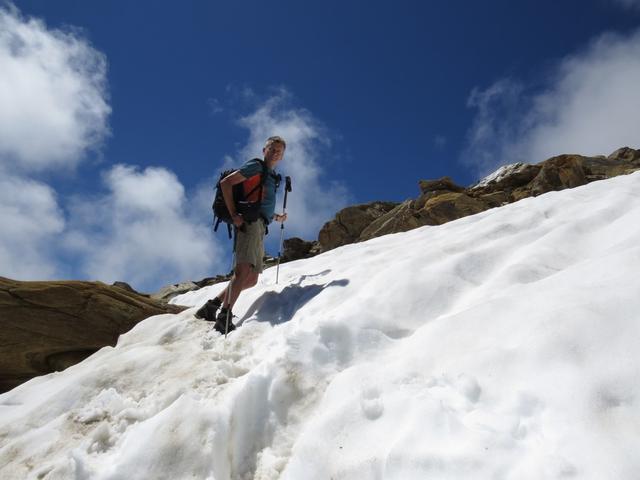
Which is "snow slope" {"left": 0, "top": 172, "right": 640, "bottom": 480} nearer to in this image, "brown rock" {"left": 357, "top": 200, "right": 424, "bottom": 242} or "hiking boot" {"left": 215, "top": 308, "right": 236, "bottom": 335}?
"hiking boot" {"left": 215, "top": 308, "right": 236, "bottom": 335}

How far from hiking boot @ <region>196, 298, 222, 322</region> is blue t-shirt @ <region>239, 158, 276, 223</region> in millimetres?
1463

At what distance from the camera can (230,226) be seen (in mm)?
6664

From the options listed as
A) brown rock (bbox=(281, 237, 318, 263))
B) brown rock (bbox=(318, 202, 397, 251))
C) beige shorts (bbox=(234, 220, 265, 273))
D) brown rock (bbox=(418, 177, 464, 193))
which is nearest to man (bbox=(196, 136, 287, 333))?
beige shorts (bbox=(234, 220, 265, 273))

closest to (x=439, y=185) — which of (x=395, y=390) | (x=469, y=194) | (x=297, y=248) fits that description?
(x=469, y=194)

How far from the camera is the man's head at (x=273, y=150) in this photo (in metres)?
6.64

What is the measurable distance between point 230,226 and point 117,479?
4.12 meters

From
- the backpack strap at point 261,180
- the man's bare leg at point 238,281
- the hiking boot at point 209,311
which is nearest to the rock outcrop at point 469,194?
the backpack strap at point 261,180

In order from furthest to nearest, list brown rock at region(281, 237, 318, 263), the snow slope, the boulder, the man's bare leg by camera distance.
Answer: brown rock at region(281, 237, 318, 263) → the boulder → the man's bare leg → the snow slope

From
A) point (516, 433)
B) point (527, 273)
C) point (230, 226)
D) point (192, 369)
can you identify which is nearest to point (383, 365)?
point (516, 433)

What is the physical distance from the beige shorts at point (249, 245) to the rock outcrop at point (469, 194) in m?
18.5

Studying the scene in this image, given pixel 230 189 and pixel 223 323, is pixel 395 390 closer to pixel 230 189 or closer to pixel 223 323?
pixel 223 323

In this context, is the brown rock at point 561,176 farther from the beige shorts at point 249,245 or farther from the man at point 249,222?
the beige shorts at point 249,245

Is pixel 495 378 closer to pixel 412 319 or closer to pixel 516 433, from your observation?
pixel 516 433

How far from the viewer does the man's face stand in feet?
21.8
